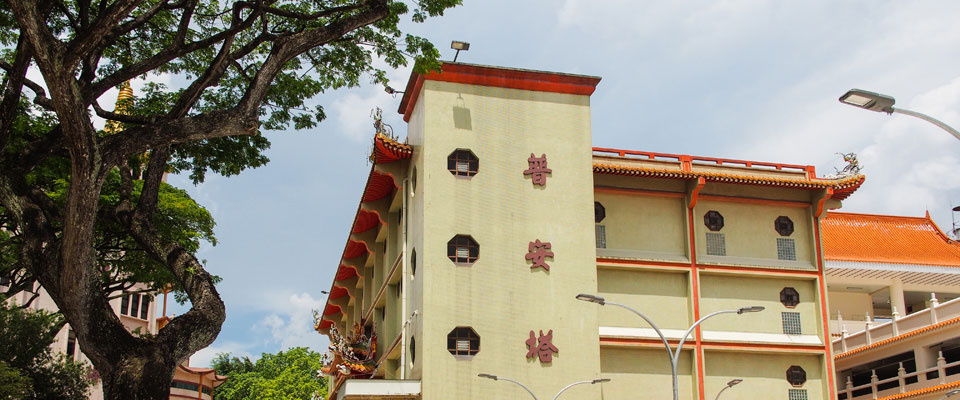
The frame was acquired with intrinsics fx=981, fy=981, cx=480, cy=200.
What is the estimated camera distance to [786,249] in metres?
36.2

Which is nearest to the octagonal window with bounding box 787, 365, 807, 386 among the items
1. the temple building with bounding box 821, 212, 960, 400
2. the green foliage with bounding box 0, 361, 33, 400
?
the temple building with bounding box 821, 212, 960, 400

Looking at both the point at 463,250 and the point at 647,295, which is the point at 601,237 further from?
the point at 463,250

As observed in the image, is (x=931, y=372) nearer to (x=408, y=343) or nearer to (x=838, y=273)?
(x=838, y=273)

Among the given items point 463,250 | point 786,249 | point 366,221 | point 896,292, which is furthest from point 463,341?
point 896,292

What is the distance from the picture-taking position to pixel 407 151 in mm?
33031

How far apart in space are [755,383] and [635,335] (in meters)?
4.74

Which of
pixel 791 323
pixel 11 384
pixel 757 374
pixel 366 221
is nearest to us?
pixel 11 384

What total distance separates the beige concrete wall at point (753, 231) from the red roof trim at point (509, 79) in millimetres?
6706

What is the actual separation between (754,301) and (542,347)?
372 inches

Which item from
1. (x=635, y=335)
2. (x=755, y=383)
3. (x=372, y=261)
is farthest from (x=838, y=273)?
(x=372, y=261)

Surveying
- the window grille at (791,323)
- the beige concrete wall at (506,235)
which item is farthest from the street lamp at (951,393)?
the beige concrete wall at (506,235)

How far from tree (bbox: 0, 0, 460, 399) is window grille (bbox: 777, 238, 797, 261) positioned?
22.2 meters

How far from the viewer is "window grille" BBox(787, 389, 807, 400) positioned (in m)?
34.6

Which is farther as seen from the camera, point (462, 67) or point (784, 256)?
point (784, 256)
